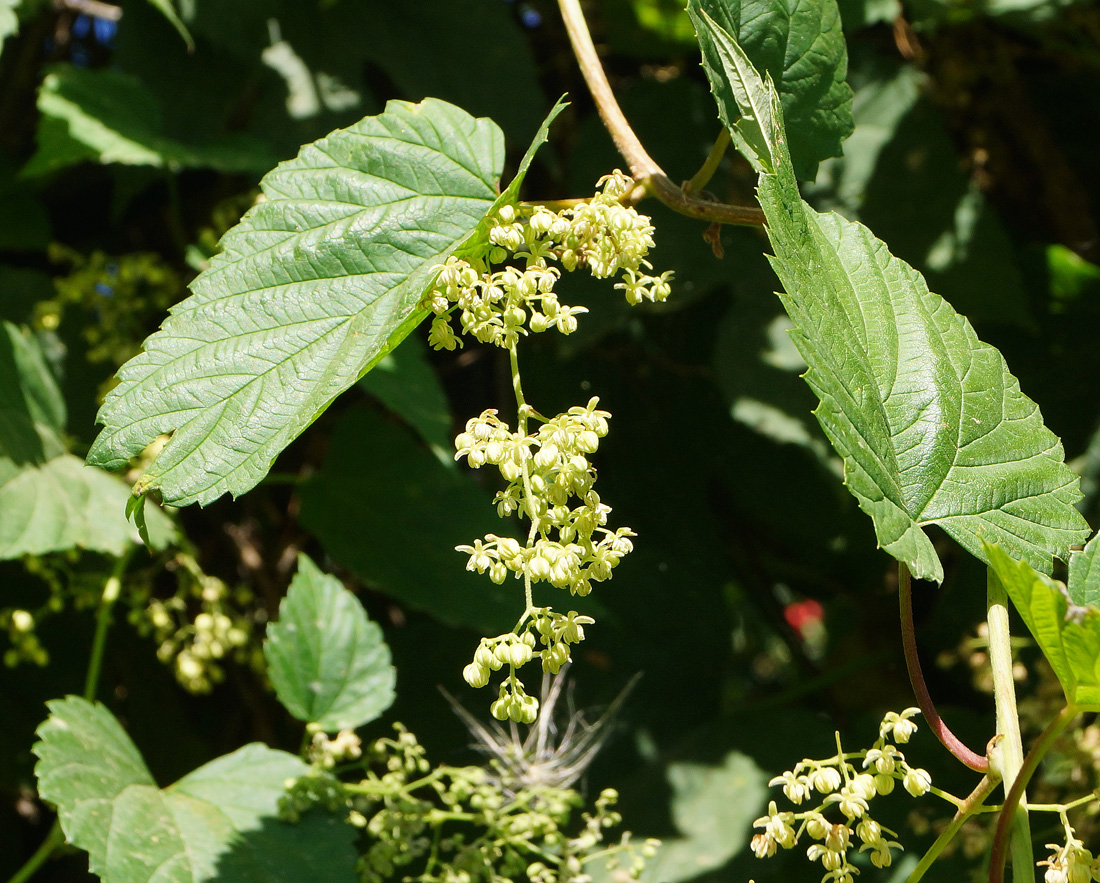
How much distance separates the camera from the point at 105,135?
5.00ft

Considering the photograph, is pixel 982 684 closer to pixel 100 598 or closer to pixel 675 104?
pixel 675 104

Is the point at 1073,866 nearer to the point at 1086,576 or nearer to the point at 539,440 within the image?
the point at 1086,576

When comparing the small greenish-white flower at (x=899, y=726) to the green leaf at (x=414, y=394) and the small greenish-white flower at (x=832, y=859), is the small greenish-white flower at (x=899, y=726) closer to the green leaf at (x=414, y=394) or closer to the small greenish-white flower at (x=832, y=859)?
the small greenish-white flower at (x=832, y=859)

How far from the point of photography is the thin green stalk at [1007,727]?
757 millimetres

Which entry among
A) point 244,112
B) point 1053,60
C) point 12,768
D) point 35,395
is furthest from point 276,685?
point 1053,60

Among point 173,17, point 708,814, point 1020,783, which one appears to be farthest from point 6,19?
point 708,814

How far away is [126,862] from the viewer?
1.03m

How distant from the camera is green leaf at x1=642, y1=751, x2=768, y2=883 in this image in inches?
61.4

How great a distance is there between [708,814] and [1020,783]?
1008mm

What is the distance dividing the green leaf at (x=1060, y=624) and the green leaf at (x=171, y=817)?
76cm

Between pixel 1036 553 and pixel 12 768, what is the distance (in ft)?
5.26

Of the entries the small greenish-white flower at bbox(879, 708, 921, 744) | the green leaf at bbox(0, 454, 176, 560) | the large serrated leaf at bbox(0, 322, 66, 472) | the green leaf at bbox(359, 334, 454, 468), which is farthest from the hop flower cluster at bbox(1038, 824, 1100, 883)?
the large serrated leaf at bbox(0, 322, 66, 472)

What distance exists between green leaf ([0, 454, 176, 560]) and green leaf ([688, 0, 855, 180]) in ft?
2.90

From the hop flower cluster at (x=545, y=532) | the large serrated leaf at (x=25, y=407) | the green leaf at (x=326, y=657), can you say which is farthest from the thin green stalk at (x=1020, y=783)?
the large serrated leaf at (x=25, y=407)
